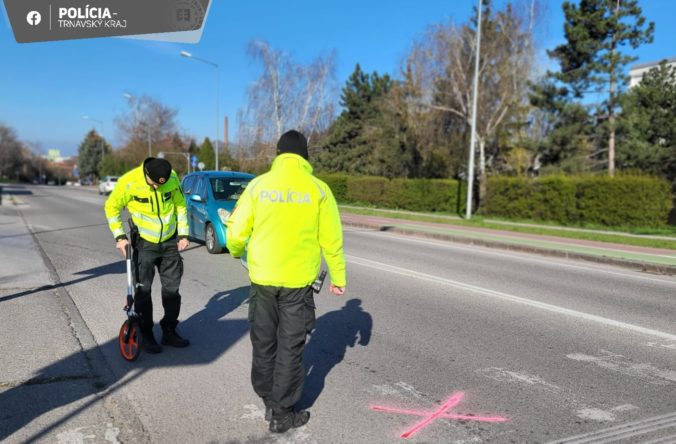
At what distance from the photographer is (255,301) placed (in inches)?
127

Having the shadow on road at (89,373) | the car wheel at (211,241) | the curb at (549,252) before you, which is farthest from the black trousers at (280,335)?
the curb at (549,252)

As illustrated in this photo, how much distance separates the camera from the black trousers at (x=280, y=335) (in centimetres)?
320

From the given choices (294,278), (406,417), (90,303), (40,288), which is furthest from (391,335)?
(40,288)

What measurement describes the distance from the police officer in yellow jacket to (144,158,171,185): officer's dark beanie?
1.61 meters

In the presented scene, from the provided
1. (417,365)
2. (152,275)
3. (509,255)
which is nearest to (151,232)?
(152,275)

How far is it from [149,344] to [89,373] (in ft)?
2.07

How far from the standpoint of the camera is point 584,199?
1991cm

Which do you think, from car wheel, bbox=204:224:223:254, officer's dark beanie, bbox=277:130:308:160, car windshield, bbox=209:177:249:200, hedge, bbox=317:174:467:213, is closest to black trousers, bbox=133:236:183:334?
officer's dark beanie, bbox=277:130:308:160

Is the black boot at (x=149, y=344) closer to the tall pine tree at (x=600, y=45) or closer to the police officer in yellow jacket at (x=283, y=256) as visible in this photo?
the police officer in yellow jacket at (x=283, y=256)

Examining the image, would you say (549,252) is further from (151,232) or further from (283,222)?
(283,222)

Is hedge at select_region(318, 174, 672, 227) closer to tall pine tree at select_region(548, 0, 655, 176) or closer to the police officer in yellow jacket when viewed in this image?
tall pine tree at select_region(548, 0, 655, 176)

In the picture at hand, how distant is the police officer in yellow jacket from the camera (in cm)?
312

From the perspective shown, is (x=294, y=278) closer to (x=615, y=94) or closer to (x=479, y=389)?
(x=479, y=389)

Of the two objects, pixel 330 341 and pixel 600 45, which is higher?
pixel 600 45
